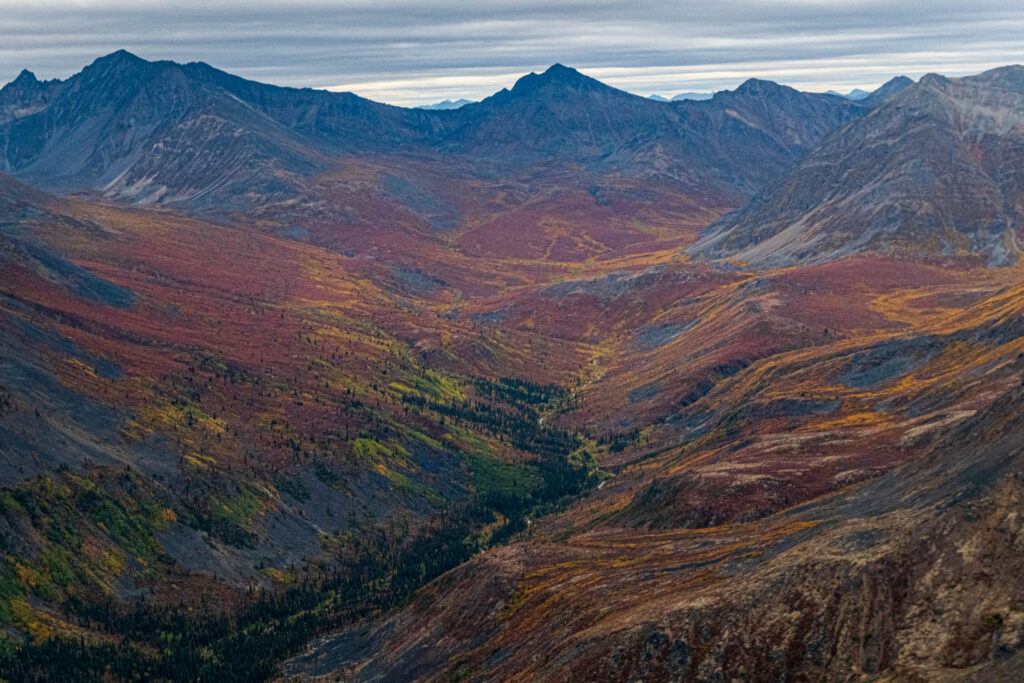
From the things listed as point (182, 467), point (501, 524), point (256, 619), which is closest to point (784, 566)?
point (256, 619)

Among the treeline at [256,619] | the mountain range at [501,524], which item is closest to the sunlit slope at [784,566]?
the mountain range at [501,524]

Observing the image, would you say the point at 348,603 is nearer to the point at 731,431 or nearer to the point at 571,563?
the point at 571,563

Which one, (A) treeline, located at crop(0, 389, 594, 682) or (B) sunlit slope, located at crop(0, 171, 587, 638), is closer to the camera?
(A) treeline, located at crop(0, 389, 594, 682)

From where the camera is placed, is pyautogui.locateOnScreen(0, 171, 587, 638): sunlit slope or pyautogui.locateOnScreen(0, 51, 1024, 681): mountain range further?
pyautogui.locateOnScreen(0, 171, 587, 638): sunlit slope

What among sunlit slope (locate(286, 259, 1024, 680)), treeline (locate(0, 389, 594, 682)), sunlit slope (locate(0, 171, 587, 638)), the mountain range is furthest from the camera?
sunlit slope (locate(0, 171, 587, 638))

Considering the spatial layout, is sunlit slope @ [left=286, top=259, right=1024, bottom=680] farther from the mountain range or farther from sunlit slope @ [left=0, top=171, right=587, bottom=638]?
sunlit slope @ [left=0, top=171, right=587, bottom=638]

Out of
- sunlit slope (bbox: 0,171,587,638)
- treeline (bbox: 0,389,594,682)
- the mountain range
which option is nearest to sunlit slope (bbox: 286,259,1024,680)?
the mountain range

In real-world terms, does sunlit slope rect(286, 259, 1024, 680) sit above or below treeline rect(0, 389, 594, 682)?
above

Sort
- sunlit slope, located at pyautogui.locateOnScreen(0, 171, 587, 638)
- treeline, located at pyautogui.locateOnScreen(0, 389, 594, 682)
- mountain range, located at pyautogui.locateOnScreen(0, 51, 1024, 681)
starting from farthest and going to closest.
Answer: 1. sunlit slope, located at pyautogui.locateOnScreen(0, 171, 587, 638)
2. treeline, located at pyautogui.locateOnScreen(0, 389, 594, 682)
3. mountain range, located at pyautogui.locateOnScreen(0, 51, 1024, 681)

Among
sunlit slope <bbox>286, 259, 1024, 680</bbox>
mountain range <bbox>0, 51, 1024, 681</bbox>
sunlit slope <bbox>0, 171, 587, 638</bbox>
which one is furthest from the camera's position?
sunlit slope <bbox>0, 171, 587, 638</bbox>

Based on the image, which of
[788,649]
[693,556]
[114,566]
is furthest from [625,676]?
[114,566]

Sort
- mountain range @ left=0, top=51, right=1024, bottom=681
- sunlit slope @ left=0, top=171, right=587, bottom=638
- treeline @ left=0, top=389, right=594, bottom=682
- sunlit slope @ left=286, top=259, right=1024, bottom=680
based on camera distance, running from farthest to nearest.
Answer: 1. sunlit slope @ left=0, top=171, right=587, bottom=638
2. treeline @ left=0, top=389, right=594, bottom=682
3. mountain range @ left=0, top=51, right=1024, bottom=681
4. sunlit slope @ left=286, top=259, right=1024, bottom=680

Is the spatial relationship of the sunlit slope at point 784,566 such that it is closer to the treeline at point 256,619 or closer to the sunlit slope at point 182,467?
the treeline at point 256,619

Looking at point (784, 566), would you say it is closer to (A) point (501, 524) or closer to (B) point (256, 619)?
(B) point (256, 619)
